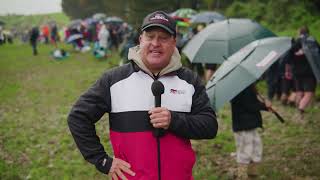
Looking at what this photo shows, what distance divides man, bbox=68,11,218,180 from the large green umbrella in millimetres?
4877

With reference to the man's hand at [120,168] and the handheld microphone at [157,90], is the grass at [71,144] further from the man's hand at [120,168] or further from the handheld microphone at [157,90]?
the handheld microphone at [157,90]

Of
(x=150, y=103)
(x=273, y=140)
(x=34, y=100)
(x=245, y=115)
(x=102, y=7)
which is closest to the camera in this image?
(x=150, y=103)

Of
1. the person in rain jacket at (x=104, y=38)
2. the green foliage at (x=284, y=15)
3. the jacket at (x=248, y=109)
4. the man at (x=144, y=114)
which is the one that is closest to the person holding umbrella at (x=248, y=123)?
the jacket at (x=248, y=109)

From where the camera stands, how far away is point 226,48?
818 cm

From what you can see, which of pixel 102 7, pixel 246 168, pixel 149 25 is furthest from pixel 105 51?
pixel 102 7

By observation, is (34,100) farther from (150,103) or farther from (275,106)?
(150,103)

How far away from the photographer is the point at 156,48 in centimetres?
314

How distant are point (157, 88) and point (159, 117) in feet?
0.60

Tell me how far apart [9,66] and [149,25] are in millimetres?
21948

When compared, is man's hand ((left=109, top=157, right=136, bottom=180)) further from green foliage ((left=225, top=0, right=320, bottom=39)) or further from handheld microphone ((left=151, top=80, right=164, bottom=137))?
green foliage ((left=225, top=0, right=320, bottom=39))

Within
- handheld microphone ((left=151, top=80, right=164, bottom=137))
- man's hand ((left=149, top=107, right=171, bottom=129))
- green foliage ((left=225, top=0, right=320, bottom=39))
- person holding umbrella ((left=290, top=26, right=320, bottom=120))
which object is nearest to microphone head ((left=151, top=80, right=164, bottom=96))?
handheld microphone ((left=151, top=80, right=164, bottom=137))

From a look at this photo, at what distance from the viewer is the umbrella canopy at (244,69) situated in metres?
5.61

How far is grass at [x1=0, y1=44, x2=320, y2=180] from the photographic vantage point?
7.39 meters

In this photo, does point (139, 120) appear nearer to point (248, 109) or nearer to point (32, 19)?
point (248, 109)
